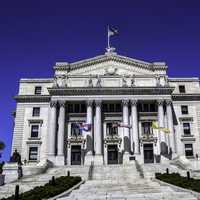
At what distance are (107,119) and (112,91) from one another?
16.3 ft

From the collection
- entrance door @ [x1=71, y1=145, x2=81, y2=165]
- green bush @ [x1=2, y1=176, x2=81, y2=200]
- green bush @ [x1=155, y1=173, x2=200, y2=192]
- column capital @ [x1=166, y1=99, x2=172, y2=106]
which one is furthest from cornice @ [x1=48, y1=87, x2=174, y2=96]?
green bush @ [x1=2, y1=176, x2=81, y2=200]

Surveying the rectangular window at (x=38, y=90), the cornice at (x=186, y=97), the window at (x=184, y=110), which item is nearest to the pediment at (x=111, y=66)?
the rectangular window at (x=38, y=90)

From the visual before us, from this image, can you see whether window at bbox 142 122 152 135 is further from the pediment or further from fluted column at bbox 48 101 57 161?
fluted column at bbox 48 101 57 161

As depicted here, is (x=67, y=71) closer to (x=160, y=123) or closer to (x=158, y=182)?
(x=160, y=123)

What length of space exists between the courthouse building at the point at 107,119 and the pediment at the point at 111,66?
273 mm

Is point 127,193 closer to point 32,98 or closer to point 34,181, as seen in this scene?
point 34,181

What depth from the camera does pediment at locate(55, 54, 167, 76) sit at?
5847cm

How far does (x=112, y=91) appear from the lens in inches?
2135

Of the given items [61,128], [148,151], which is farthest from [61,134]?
[148,151]

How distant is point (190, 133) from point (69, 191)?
3545cm

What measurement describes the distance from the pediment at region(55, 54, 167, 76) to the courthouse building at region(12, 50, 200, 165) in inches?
10.8

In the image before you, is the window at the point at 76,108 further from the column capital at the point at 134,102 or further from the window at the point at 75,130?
the column capital at the point at 134,102

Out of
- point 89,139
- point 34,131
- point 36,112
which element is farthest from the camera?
point 36,112

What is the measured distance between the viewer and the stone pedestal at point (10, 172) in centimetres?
3700
